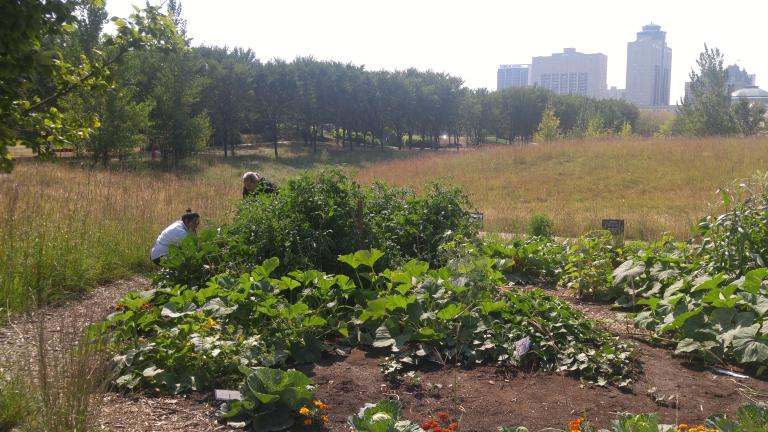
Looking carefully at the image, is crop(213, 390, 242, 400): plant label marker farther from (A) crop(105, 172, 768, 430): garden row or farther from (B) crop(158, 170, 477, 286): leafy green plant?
(B) crop(158, 170, 477, 286): leafy green plant

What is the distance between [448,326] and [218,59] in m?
51.9

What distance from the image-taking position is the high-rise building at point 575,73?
175250 millimetres

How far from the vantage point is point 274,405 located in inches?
127

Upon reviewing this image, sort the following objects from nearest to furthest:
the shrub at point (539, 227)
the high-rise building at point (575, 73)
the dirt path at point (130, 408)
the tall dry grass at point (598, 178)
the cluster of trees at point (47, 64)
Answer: the cluster of trees at point (47, 64)
the dirt path at point (130, 408)
the shrub at point (539, 227)
the tall dry grass at point (598, 178)
the high-rise building at point (575, 73)

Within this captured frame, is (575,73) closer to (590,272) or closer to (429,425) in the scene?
(590,272)

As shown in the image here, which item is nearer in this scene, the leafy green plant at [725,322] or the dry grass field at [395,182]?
the leafy green plant at [725,322]

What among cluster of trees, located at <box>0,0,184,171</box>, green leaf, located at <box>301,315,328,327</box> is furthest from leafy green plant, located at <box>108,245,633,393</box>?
cluster of trees, located at <box>0,0,184,171</box>

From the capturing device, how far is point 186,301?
4438 millimetres

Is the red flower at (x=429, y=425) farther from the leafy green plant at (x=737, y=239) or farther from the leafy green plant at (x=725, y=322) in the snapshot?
the leafy green plant at (x=737, y=239)

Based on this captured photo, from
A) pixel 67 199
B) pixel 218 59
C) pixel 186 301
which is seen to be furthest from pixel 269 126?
pixel 186 301

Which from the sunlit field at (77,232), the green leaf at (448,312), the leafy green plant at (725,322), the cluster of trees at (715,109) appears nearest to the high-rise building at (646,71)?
the cluster of trees at (715,109)

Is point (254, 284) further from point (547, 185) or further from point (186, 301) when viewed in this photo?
point (547, 185)

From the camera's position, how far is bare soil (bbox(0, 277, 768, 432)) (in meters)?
3.23

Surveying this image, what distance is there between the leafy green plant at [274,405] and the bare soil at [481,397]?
0.10 m
